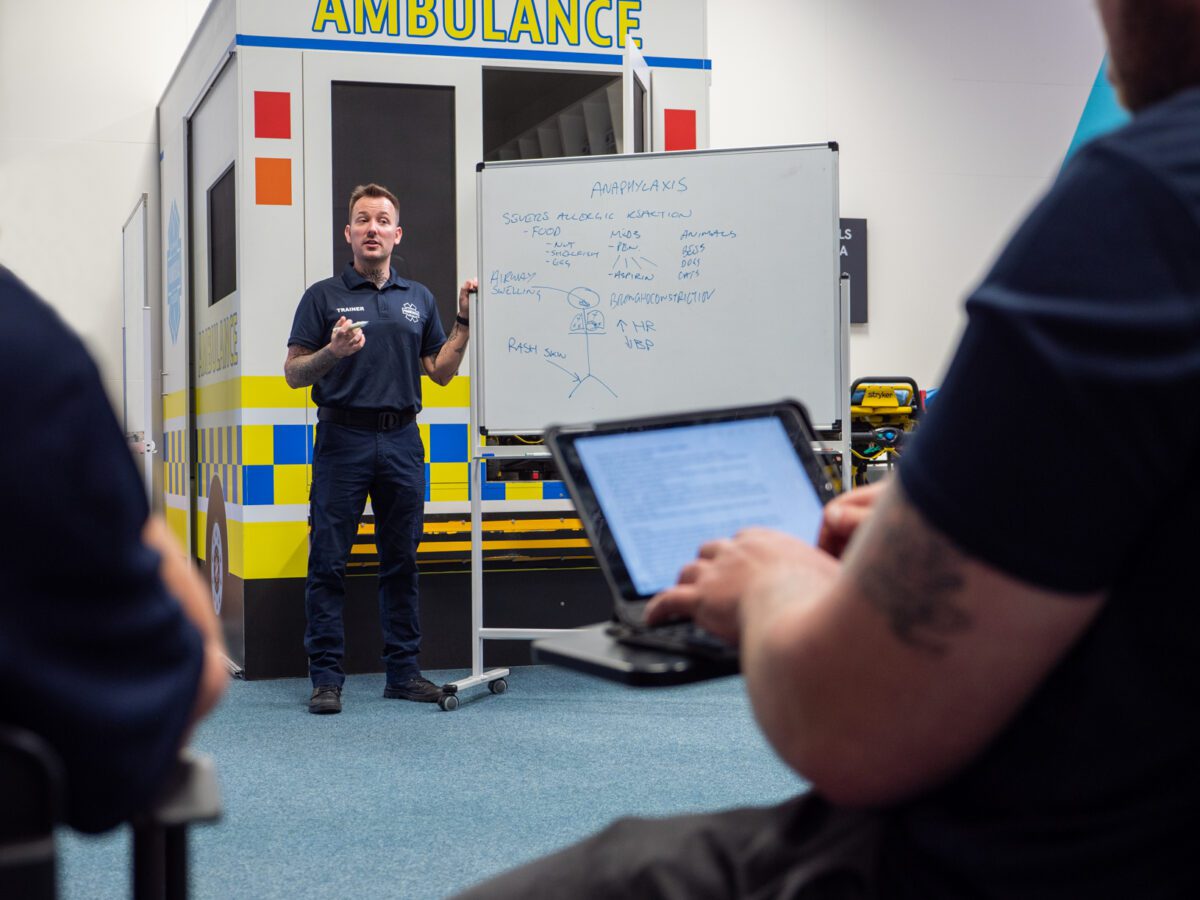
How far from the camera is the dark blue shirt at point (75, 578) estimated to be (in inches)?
24.1

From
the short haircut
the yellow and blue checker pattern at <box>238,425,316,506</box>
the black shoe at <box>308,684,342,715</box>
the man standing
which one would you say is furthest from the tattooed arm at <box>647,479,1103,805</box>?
the yellow and blue checker pattern at <box>238,425,316,506</box>

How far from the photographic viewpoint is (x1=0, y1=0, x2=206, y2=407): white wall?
5961 mm

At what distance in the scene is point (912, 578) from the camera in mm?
572

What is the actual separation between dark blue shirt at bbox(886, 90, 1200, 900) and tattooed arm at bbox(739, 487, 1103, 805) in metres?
0.01

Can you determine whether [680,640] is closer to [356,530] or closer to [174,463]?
[356,530]

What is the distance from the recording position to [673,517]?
3.18ft

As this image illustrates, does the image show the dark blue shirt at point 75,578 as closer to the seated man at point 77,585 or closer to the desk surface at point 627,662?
the seated man at point 77,585

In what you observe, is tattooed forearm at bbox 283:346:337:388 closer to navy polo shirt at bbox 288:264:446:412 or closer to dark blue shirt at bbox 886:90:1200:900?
navy polo shirt at bbox 288:264:446:412

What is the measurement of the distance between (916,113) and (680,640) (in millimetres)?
7099

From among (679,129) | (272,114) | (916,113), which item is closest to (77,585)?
(272,114)

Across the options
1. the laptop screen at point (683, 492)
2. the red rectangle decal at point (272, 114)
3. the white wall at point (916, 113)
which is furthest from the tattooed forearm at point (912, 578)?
the white wall at point (916, 113)

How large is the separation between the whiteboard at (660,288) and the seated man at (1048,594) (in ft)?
10.6

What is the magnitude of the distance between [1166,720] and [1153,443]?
0.43ft

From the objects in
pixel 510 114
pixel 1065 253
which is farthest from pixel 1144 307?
pixel 510 114
